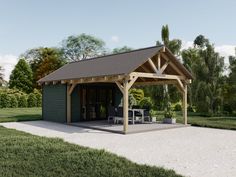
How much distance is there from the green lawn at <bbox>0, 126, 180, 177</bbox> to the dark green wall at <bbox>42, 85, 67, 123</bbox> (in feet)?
25.1

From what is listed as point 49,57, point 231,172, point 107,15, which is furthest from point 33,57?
point 231,172

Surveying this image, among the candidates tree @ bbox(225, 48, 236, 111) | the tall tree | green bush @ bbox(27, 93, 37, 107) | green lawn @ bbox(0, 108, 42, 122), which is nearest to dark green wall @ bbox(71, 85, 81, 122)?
green lawn @ bbox(0, 108, 42, 122)

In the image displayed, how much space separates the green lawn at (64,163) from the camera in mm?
5199

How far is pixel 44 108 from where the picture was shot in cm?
1680

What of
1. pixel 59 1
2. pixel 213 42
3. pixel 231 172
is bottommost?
pixel 231 172

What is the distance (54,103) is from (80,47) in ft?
120

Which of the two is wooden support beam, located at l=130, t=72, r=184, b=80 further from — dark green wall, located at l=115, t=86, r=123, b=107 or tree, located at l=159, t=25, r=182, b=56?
tree, located at l=159, t=25, r=182, b=56

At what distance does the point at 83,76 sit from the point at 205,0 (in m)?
7.06

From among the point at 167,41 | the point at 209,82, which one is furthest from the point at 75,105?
the point at 167,41

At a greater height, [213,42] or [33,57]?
[33,57]

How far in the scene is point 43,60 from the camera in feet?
146

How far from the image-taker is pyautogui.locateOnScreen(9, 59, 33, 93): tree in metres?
40.1

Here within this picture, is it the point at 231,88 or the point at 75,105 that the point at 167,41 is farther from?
the point at 75,105

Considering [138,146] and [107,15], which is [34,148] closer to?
[138,146]
